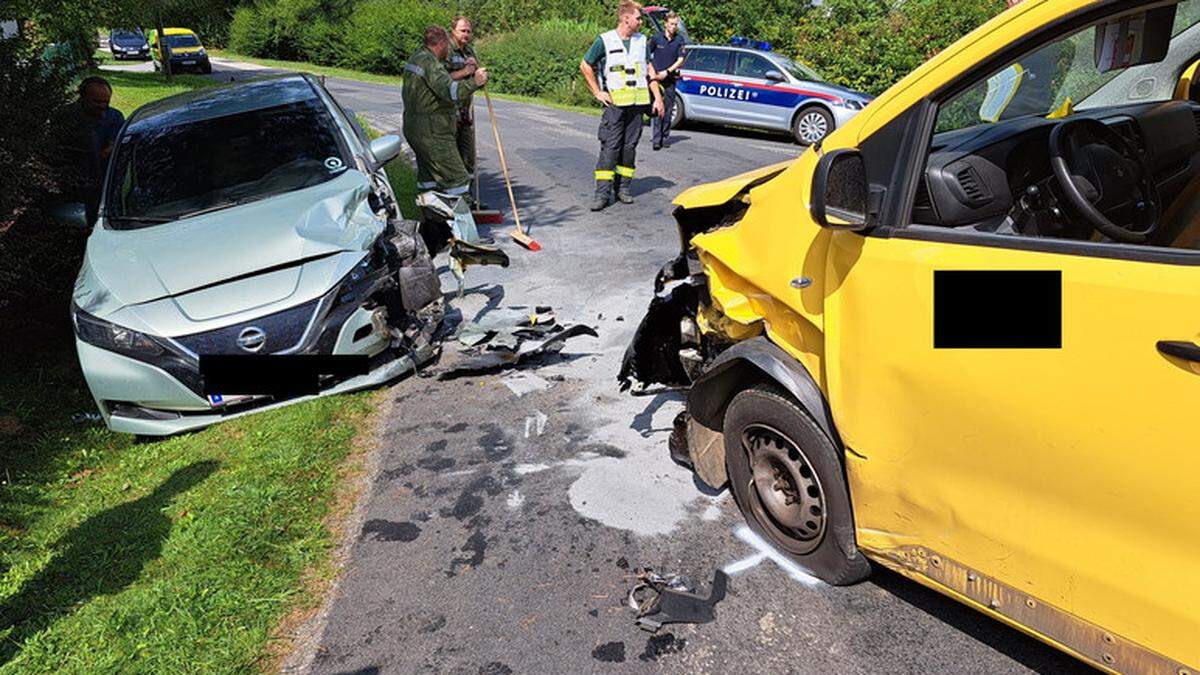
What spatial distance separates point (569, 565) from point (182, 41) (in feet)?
127

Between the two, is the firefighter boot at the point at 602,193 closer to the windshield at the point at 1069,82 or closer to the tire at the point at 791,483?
the tire at the point at 791,483

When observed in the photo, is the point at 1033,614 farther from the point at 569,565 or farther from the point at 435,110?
the point at 435,110

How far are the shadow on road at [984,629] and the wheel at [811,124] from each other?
1243cm

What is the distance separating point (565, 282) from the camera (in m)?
6.79

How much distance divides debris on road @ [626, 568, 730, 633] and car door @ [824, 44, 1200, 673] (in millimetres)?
632

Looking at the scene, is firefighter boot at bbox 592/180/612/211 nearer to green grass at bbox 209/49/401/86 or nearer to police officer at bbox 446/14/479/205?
police officer at bbox 446/14/479/205

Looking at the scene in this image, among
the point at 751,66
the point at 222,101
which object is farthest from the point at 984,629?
the point at 751,66

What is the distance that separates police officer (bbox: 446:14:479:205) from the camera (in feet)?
26.5

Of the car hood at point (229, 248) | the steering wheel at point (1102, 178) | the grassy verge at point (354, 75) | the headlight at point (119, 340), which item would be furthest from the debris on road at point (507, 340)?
the grassy verge at point (354, 75)

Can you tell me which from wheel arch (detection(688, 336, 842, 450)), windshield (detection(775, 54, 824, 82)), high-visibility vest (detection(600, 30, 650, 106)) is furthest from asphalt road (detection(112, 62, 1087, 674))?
windshield (detection(775, 54, 824, 82))

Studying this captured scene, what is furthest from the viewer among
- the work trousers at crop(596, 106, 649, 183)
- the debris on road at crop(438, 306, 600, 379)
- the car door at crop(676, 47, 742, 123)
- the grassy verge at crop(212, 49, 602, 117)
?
the grassy verge at crop(212, 49, 602, 117)

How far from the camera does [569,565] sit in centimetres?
329

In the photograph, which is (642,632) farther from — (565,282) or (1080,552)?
(565,282)

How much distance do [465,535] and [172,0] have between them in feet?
38.9
